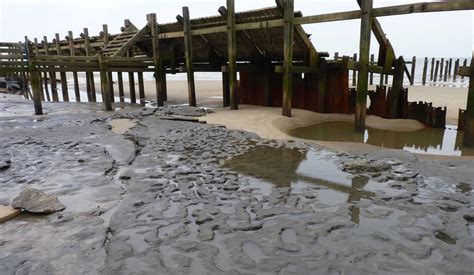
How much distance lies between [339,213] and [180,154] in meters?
3.32

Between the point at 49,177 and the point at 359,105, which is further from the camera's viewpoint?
the point at 359,105

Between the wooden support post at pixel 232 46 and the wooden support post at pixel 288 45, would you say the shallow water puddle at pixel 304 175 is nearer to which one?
the wooden support post at pixel 288 45

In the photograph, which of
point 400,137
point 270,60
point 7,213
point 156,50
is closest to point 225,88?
point 270,60

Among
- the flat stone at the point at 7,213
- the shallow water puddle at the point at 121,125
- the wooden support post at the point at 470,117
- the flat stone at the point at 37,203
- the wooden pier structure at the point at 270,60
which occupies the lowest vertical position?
the flat stone at the point at 7,213

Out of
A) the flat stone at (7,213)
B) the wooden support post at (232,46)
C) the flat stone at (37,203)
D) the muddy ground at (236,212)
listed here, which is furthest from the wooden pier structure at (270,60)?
the flat stone at (7,213)

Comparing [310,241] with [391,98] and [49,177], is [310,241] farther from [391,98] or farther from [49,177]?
[391,98]

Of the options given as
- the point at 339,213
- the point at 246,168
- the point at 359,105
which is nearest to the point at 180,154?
the point at 246,168

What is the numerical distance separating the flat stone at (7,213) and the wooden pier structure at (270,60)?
7312 millimetres

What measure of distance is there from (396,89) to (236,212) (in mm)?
7836

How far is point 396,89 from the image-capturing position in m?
9.70

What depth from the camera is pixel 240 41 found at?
12.1m

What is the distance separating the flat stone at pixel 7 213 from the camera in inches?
139

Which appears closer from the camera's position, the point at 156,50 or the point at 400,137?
the point at 400,137

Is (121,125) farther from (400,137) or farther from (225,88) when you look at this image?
(400,137)
